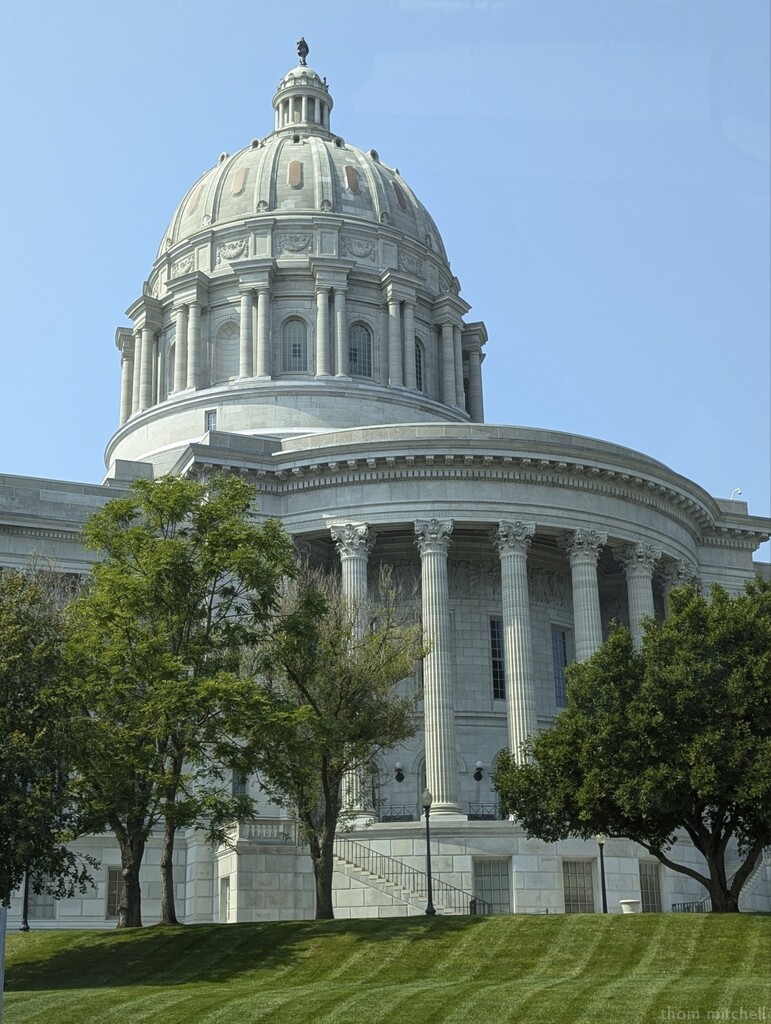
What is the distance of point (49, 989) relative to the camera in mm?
29078

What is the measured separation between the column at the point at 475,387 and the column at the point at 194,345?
1563 cm

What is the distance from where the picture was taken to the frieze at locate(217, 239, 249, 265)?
72688mm

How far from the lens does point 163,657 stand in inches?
1379

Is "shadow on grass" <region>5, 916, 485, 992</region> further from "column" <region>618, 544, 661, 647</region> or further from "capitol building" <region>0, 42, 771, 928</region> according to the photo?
"column" <region>618, 544, 661, 647</region>

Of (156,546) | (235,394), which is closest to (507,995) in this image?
(156,546)

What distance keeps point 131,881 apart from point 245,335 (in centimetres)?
3709

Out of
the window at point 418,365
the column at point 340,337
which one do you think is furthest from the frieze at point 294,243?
the window at point 418,365

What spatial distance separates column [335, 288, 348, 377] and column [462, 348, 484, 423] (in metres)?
10.4

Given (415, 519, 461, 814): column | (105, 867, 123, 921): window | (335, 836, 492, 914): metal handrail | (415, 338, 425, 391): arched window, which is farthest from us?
(415, 338, 425, 391): arched window

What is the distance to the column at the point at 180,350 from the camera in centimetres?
7012

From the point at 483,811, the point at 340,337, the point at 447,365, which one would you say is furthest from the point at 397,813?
the point at 447,365

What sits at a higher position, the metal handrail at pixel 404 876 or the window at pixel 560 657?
the window at pixel 560 657

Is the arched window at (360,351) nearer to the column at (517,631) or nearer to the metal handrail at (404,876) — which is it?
the column at (517,631)

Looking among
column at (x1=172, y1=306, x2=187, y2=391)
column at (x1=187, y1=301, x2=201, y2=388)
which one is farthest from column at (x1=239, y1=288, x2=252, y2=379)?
column at (x1=172, y1=306, x2=187, y2=391)
